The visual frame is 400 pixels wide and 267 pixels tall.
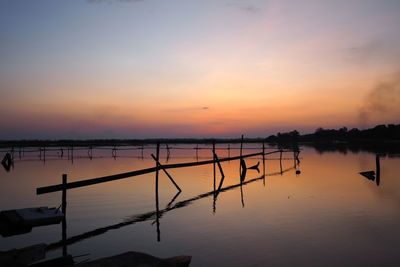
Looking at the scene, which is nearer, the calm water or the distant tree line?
the calm water

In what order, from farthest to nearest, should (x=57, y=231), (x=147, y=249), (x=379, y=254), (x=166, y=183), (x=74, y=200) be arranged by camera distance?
(x=166, y=183) < (x=74, y=200) < (x=57, y=231) < (x=147, y=249) < (x=379, y=254)

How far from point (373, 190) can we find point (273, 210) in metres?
8.92

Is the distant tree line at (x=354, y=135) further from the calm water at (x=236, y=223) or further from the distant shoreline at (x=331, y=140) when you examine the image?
the calm water at (x=236, y=223)

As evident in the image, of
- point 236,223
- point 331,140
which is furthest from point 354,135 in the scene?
point 236,223

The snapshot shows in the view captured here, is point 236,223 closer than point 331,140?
Yes

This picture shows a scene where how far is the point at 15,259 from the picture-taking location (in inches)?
268

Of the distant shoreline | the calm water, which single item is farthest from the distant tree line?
the calm water

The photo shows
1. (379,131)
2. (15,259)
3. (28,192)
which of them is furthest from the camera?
(379,131)

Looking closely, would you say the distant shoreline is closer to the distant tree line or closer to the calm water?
the distant tree line

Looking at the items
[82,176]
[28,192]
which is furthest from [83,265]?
[82,176]

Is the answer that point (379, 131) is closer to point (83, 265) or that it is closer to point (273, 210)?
point (273, 210)

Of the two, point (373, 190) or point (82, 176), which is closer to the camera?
point (373, 190)

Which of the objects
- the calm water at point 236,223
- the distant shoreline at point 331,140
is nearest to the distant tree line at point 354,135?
the distant shoreline at point 331,140

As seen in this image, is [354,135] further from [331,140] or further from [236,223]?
[236,223]
